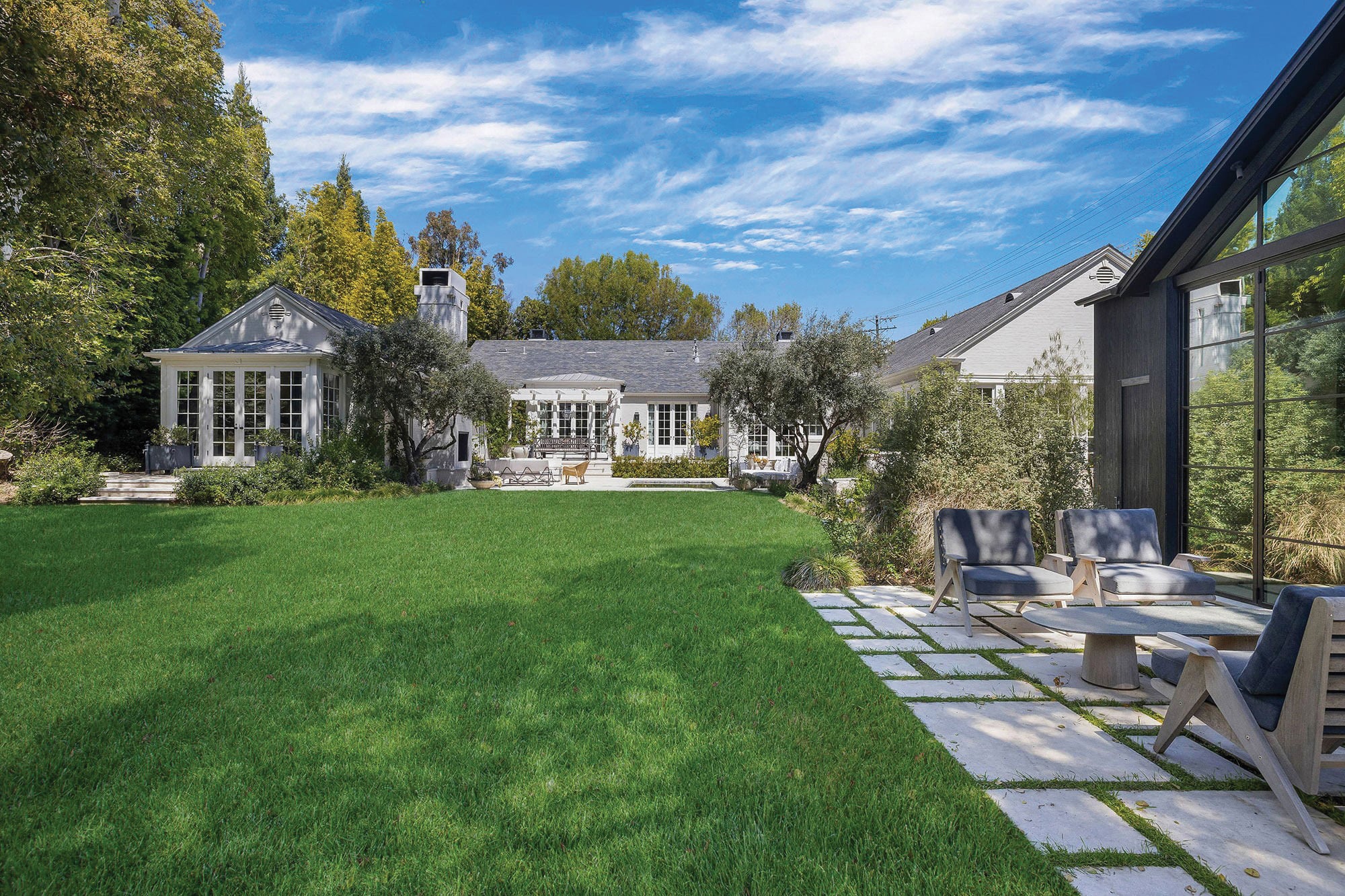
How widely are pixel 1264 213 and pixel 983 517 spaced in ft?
13.3

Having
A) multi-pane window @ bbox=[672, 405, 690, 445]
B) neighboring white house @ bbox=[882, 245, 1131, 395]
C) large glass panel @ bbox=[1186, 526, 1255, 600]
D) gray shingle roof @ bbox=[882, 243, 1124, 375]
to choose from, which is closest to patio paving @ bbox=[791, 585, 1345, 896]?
large glass panel @ bbox=[1186, 526, 1255, 600]

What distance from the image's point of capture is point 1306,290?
234 inches

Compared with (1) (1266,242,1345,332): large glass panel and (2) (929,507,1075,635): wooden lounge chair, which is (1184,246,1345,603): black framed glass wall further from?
(2) (929,507,1075,635): wooden lounge chair

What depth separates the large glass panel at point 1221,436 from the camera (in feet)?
21.3

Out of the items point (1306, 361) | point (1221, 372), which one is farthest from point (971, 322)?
point (1306, 361)

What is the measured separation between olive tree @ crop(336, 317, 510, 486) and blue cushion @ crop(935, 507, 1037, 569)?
506 inches

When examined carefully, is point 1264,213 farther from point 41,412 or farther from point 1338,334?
point 41,412

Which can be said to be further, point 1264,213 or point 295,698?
point 1264,213

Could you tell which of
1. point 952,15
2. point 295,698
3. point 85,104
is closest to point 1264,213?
point 952,15

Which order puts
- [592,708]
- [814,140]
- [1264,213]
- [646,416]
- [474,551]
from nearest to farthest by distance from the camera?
[592,708], [1264,213], [474,551], [814,140], [646,416]

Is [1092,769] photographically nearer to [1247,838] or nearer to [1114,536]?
[1247,838]

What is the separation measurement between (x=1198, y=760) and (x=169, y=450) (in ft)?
62.0

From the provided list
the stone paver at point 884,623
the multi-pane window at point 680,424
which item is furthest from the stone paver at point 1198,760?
the multi-pane window at point 680,424

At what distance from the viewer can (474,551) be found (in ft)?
27.7
